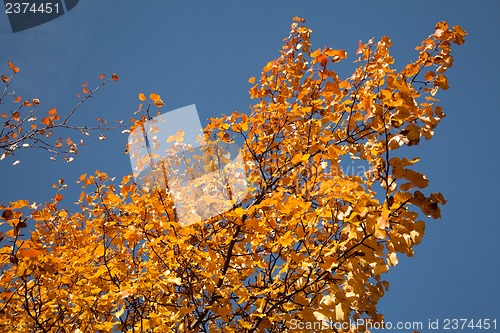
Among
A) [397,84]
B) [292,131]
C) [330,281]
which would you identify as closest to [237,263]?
[330,281]

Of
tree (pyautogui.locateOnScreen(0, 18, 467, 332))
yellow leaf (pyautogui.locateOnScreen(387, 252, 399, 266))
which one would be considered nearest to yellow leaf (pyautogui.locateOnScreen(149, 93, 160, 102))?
tree (pyautogui.locateOnScreen(0, 18, 467, 332))

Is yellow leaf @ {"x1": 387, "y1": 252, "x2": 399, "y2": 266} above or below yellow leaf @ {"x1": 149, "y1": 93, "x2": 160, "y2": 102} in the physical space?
below

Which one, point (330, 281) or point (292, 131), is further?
point (292, 131)

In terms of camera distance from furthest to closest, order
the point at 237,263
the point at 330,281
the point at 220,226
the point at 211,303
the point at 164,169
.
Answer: the point at 164,169 → the point at 220,226 → the point at 237,263 → the point at 211,303 → the point at 330,281

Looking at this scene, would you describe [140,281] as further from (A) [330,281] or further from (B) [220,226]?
(A) [330,281]

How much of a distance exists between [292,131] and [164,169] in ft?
4.03

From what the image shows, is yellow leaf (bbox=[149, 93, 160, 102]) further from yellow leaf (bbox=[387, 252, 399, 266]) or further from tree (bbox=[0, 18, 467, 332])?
yellow leaf (bbox=[387, 252, 399, 266])

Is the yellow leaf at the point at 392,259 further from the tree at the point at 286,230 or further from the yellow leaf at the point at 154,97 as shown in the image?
the yellow leaf at the point at 154,97

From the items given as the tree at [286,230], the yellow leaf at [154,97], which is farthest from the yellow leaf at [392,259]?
the yellow leaf at [154,97]

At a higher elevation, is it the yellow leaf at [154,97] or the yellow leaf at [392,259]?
the yellow leaf at [154,97]

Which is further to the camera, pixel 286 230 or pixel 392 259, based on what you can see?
pixel 286 230

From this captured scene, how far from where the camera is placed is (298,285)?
2367mm

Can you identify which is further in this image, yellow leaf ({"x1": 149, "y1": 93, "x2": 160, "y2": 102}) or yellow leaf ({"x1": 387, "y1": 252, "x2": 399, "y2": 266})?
yellow leaf ({"x1": 149, "y1": 93, "x2": 160, "y2": 102})

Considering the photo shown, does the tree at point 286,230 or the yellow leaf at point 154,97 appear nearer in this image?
the tree at point 286,230
